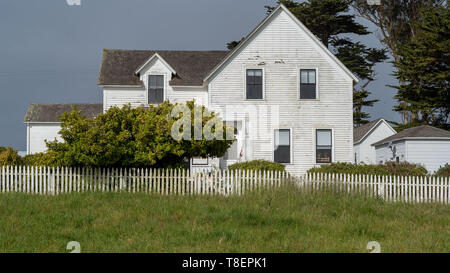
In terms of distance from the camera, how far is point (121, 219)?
39.0 ft

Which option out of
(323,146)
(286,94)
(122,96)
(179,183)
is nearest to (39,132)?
(122,96)

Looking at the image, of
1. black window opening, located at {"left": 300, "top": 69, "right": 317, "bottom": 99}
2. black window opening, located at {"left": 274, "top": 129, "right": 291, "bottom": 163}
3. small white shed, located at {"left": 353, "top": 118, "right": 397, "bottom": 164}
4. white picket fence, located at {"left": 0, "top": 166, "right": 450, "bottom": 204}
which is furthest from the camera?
small white shed, located at {"left": 353, "top": 118, "right": 397, "bottom": 164}

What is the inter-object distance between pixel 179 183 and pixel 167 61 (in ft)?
47.3

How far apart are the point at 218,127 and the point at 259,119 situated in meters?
7.65

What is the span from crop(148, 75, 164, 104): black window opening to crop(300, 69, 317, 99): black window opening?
7.89 meters

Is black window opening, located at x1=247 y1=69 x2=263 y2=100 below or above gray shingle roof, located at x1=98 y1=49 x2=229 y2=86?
below

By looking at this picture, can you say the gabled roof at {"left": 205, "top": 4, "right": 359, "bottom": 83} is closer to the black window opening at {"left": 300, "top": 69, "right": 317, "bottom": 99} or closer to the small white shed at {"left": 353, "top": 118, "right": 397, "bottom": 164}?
the black window opening at {"left": 300, "top": 69, "right": 317, "bottom": 99}

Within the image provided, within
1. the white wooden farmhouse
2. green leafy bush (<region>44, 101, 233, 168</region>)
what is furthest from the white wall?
green leafy bush (<region>44, 101, 233, 168</region>)

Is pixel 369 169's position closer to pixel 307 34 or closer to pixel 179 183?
pixel 179 183

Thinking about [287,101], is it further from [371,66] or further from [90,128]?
[371,66]

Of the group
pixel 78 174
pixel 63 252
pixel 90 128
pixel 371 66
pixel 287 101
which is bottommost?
pixel 63 252

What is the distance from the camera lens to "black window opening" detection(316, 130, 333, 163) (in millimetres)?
24344

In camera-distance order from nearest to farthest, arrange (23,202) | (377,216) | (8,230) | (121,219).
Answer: (8,230) < (121,219) < (377,216) < (23,202)

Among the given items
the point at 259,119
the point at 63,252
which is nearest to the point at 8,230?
the point at 63,252
